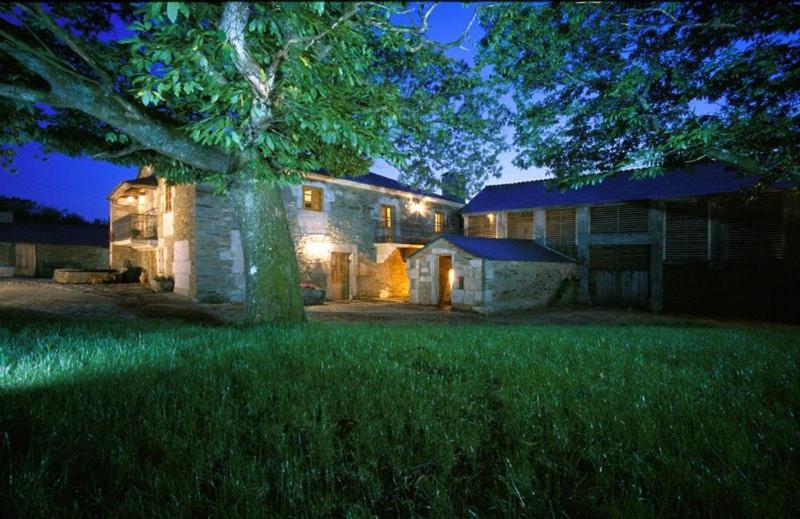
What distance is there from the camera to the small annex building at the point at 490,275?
15422 mm

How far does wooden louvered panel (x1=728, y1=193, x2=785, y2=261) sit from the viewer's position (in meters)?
14.0

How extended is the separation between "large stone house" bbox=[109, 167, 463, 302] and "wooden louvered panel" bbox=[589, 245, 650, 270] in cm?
948

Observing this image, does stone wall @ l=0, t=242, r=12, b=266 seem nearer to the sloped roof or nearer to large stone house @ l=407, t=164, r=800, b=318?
large stone house @ l=407, t=164, r=800, b=318

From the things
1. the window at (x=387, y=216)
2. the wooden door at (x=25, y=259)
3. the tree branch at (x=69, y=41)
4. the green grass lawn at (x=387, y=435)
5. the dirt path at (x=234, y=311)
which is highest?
the tree branch at (x=69, y=41)

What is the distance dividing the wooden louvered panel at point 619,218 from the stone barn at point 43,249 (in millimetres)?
36060

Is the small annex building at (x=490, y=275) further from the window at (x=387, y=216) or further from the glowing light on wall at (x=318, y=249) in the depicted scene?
the glowing light on wall at (x=318, y=249)

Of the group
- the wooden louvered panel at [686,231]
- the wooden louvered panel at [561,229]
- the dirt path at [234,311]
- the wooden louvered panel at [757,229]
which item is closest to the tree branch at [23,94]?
the dirt path at [234,311]

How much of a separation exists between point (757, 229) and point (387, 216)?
1673 centimetres

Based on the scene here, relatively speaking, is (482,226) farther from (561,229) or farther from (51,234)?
(51,234)

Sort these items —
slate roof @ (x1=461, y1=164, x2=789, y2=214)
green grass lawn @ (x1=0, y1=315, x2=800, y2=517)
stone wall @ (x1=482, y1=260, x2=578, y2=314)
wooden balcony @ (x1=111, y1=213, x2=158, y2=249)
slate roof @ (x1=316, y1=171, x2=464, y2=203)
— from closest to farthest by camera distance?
green grass lawn @ (x1=0, y1=315, x2=800, y2=517) → stone wall @ (x1=482, y1=260, x2=578, y2=314) → slate roof @ (x1=461, y1=164, x2=789, y2=214) → wooden balcony @ (x1=111, y1=213, x2=158, y2=249) → slate roof @ (x1=316, y1=171, x2=464, y2=203)

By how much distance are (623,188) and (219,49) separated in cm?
1917

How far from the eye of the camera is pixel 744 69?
6715 mm

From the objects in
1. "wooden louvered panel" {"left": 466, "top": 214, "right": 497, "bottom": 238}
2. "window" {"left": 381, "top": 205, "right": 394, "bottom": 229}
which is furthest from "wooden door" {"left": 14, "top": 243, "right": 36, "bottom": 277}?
"wooden louvered panel" {"left": 466, "top": 214, "right": 497, "bottom": 238}

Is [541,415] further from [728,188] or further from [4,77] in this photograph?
[728,188]
